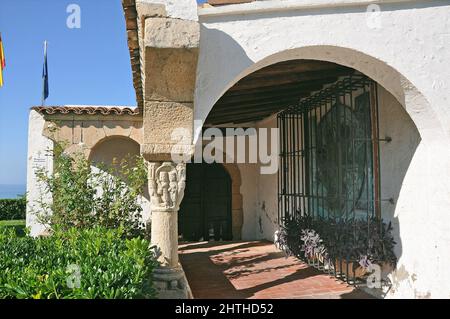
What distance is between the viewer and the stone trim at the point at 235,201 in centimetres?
862

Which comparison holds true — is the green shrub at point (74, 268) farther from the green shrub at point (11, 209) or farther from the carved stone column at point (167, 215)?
the green shrub at point (11, 209)

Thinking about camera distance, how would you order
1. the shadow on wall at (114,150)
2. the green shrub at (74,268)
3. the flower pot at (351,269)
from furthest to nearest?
the shadow on wall at (114,150) → the flower pot at (351,269) → the green shrub at (74,268)

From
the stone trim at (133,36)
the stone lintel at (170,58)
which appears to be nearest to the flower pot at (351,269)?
the stone lintel at (170,58)

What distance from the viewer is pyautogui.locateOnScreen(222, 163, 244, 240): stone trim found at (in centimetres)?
862

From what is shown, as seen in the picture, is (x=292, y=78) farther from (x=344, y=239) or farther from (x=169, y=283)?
(x=169, y=283)

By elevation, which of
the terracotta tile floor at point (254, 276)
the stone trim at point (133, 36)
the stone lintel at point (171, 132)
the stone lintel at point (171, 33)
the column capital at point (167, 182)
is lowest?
the terracotta tile floor at point (254, 276)

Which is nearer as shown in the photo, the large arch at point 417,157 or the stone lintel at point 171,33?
the stone lintel at point 171,33

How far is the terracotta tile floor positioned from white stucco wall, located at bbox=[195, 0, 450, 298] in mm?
1390

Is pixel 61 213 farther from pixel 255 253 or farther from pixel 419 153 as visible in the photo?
pixel 419 153

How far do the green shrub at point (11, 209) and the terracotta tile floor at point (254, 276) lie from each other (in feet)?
28.8

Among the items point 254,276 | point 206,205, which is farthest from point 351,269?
point 206,205

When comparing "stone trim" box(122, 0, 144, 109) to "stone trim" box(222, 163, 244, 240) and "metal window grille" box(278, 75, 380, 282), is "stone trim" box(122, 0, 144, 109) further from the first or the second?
"stone trim" box(222, 163, 244, 240)
